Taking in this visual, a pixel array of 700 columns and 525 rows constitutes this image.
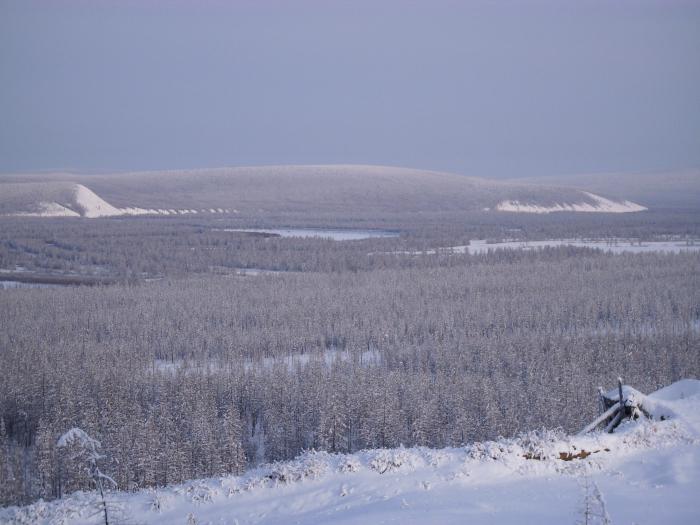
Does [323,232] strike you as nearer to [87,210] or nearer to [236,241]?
[236,241]

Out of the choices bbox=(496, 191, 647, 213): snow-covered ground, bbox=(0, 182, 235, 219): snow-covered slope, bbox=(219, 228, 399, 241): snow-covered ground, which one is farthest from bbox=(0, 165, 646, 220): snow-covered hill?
bbox=(219, 228, 399, 241): snow-covered ground

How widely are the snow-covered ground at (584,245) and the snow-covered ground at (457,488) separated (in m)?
75.2

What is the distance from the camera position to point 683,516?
30.2 feet

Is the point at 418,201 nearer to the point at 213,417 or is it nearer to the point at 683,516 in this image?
the point at 213,417

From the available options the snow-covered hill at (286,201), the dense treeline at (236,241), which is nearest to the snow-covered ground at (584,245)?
the dense treeline at (236,241)

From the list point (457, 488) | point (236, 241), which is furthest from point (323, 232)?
point (457, 488)

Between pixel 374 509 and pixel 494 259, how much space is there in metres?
71.2

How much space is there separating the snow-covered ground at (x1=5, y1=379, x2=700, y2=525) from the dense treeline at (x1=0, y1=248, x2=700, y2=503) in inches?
286

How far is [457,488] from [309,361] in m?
23.9

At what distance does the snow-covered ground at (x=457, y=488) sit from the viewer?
975 centimetres

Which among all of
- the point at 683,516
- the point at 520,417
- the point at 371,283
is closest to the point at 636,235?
the point at 371,283

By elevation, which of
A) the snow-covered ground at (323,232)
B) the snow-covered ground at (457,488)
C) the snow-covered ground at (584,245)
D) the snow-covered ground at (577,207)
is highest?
the snow-covered ground at (457,488)

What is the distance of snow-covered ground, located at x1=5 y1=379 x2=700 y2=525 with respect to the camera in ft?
32.0

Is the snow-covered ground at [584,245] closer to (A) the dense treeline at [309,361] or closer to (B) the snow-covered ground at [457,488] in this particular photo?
(A) the dense treeline at [309,361]
